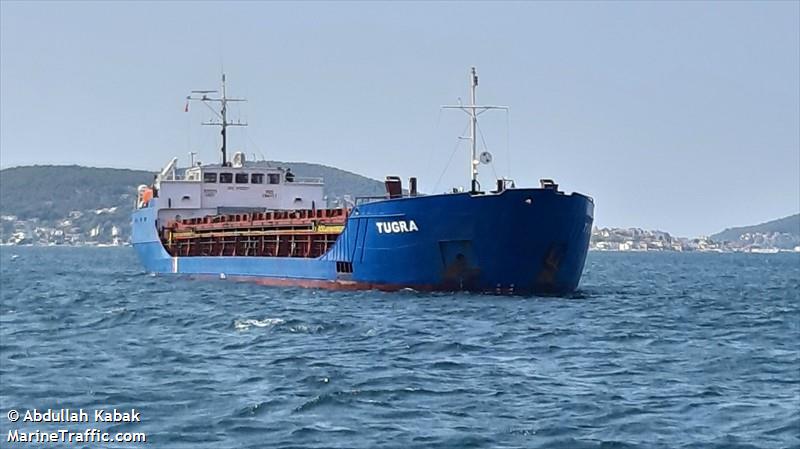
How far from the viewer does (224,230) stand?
170ft

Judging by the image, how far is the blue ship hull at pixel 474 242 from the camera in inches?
1378

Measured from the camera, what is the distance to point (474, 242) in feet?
116

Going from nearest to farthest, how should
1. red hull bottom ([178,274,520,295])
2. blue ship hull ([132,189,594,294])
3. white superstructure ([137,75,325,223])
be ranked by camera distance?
blue ship hull ([132,189,594,294]) < red hull bottom ([178,274,520,295]) < white superstructure ([137,75,325,223])

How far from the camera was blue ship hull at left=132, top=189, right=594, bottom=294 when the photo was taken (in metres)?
35.0

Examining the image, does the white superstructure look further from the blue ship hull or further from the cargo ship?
the blue ship hull

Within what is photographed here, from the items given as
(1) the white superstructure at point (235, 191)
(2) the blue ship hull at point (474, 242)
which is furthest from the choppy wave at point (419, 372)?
(1) the white superstructure at point (235, 191)

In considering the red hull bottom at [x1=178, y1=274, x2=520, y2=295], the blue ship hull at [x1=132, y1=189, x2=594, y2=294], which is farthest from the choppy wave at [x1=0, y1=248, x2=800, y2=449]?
the blue ship hull at [x1=132, y1=189, x2=594, y2=294]

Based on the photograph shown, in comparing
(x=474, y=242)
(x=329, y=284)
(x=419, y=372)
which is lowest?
(x=419, y=372)

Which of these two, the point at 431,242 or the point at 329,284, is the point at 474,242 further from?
the point at 329,284

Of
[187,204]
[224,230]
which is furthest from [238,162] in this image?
[224,230]

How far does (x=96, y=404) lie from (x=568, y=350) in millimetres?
9754

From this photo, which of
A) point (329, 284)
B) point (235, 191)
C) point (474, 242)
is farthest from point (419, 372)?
point (235, 191)

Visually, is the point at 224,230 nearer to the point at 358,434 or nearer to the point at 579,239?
the point at 579,239

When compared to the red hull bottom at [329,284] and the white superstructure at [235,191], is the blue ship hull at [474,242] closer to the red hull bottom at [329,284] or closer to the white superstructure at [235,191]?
the red hull bottom at [329,284]
